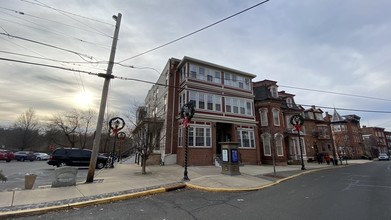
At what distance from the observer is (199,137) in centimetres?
1927

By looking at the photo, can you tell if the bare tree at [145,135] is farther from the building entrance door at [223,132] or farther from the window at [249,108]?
the window at [249,108]

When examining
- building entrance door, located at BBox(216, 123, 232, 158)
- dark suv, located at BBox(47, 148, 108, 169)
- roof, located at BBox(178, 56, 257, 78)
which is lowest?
dark suv, located at BBox(47, 148, 108, 169)

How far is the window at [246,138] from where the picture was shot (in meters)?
21.6

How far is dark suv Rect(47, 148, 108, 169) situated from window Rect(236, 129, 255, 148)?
1502cm

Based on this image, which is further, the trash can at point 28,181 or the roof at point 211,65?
the roof at point 211,65

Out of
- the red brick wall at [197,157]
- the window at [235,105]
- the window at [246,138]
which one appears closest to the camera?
the red brick wall at [197,157]

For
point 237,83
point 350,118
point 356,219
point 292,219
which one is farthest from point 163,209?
point 350,118

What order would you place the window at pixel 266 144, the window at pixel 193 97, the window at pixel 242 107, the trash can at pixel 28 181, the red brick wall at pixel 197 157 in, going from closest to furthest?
the trash can at pixel 28 181 < the red brick wall at pixel 197 157 < the window at pixel 193 97 < the window at pixel 242 107 < the window at pixel 266 144

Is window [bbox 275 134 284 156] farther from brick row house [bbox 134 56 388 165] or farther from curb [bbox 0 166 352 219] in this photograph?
curb [bbox 0 166 352 219]

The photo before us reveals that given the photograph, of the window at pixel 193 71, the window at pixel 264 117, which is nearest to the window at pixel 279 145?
the window at pixel 264 117

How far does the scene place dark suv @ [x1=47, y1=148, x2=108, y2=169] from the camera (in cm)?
1762

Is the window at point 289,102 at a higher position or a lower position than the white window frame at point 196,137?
higher

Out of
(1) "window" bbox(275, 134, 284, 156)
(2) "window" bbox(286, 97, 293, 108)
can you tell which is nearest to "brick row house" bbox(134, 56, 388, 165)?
(1) "window" bbox(275, 134, 284, 156)

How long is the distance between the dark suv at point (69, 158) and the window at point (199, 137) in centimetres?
958
